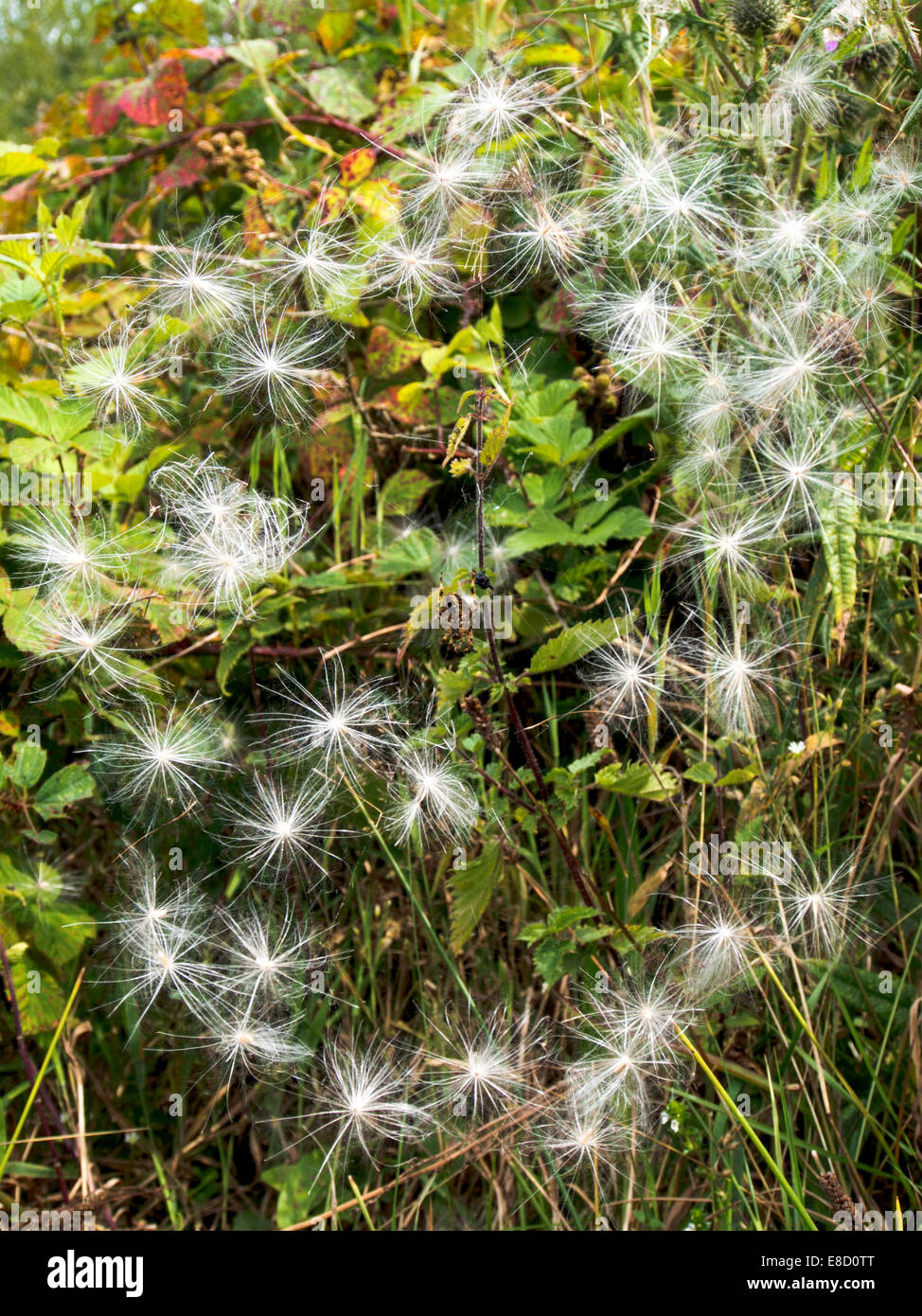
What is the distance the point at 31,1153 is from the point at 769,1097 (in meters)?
1.40

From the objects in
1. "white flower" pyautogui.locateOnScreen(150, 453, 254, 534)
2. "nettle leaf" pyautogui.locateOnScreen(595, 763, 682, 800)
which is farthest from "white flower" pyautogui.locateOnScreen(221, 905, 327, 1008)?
"white flower" pyautogui.locateOnScreen(150, 453, 254, 534)

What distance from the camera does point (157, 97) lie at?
2693 millimetres

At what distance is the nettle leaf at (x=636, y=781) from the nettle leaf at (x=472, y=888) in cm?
22

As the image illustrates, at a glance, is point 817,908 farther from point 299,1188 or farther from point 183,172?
point 183,172

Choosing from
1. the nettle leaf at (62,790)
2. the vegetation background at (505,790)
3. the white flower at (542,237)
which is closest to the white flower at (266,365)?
the vegetation background at (505,790)

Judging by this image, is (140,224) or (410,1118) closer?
(410,1118)

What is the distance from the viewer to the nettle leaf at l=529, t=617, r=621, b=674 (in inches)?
70.9

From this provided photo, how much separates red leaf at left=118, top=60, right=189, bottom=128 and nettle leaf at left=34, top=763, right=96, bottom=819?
5.54ft

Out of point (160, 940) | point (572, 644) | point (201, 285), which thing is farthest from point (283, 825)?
point (201, 285)

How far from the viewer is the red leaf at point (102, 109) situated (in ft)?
9.04

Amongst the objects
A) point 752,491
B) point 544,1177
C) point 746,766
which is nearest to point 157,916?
point 544,1177

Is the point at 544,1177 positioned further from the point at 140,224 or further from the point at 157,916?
the point at 140,224

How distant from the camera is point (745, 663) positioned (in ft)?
6.18
